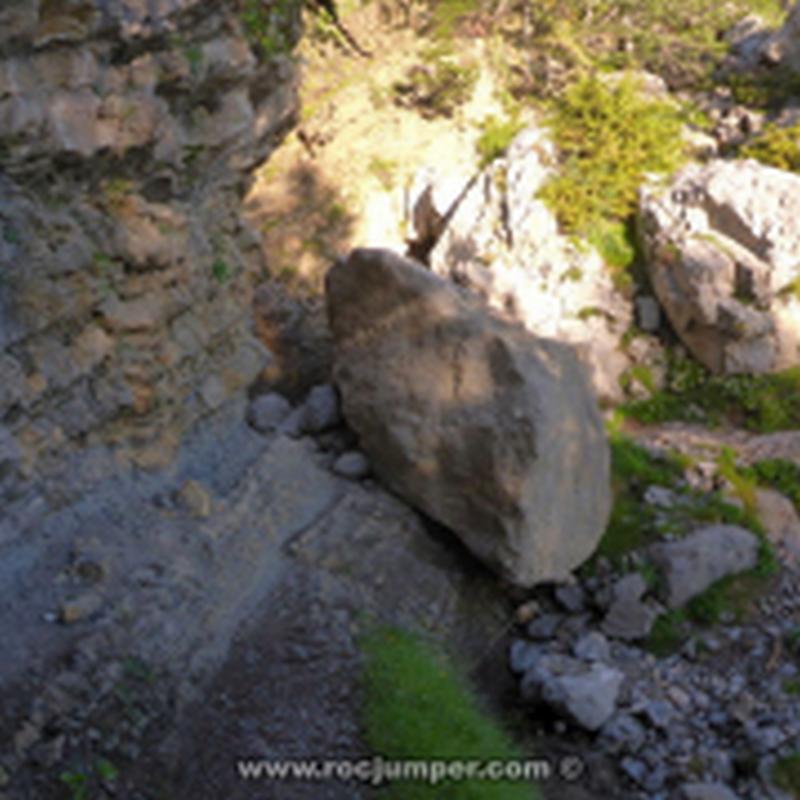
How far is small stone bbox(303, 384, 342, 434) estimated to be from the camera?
339 inches

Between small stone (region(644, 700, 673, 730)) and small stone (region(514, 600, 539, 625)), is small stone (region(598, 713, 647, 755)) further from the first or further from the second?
small stone (region(514, 600, 539, 625))

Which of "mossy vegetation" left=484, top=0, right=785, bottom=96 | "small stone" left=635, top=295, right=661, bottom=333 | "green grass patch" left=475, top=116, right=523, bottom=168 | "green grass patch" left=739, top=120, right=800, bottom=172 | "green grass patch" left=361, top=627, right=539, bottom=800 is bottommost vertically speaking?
"small stone" left=635, top=295, right=661, bottom=333

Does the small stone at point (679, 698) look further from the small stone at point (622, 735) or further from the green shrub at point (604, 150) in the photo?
the green shrub at point (604, 150)

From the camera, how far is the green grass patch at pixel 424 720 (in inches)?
211

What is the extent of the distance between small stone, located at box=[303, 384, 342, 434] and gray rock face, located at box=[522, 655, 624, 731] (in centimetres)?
343

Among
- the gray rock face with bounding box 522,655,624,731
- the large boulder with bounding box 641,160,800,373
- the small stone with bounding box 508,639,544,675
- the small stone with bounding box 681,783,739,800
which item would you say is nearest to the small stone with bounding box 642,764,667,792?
the small stone with bounding box 681,783,739,800

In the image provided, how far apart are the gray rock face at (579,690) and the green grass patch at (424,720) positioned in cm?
63

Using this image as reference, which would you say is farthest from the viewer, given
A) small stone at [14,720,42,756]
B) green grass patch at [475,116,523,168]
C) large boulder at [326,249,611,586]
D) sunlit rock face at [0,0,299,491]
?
green grass patch at [475,116,523,168]

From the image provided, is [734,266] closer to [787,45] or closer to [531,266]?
[531,266]

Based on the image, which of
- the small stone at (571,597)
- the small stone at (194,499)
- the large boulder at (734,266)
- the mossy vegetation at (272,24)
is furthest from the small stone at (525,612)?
the mossy vegetation at (272,24)

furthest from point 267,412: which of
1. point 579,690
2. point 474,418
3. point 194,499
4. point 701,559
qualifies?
point 701,559

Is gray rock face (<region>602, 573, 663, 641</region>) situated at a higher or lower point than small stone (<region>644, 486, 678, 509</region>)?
lower

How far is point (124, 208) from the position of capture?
240 inches

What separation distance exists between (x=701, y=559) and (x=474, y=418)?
3064 millimetres
